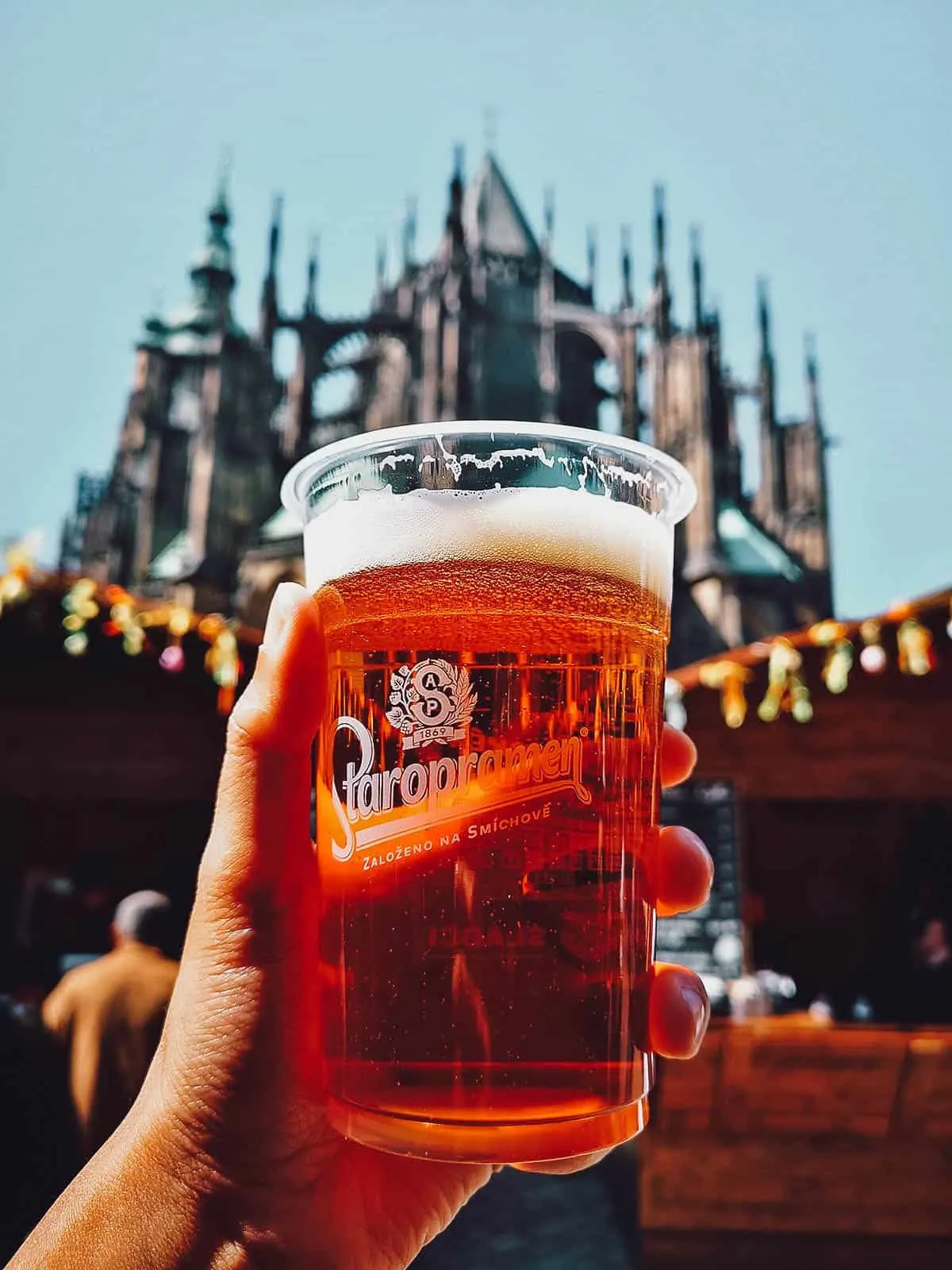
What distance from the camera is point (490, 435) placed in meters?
1.07

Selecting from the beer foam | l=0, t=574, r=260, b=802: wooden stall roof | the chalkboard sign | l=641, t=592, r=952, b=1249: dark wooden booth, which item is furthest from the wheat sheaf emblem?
the chalkboard sign

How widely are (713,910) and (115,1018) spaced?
5005 millimetres

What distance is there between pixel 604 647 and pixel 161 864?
37.8ft

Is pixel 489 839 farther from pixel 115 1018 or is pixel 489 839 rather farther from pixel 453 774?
pixel 115 1018

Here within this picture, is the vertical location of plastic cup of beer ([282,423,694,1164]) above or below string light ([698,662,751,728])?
below

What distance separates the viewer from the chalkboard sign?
715 cm

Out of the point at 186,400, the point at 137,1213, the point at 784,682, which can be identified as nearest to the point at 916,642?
the point at 784,682

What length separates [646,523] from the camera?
45.4 inches

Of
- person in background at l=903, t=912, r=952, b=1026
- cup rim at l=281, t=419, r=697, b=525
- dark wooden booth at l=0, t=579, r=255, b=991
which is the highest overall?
dark wooden booth at l=0, t=579, r=255, b=991

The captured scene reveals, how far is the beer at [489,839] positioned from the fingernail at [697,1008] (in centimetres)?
22

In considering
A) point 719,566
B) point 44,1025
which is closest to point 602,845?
point 44,1025

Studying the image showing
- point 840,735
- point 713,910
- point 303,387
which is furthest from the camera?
point 303,387

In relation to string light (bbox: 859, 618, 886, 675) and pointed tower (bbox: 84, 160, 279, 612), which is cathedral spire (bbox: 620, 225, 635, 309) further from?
string light (bbox: 859, 618, 886, 675)

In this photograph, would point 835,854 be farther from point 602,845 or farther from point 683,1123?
point 602,845
